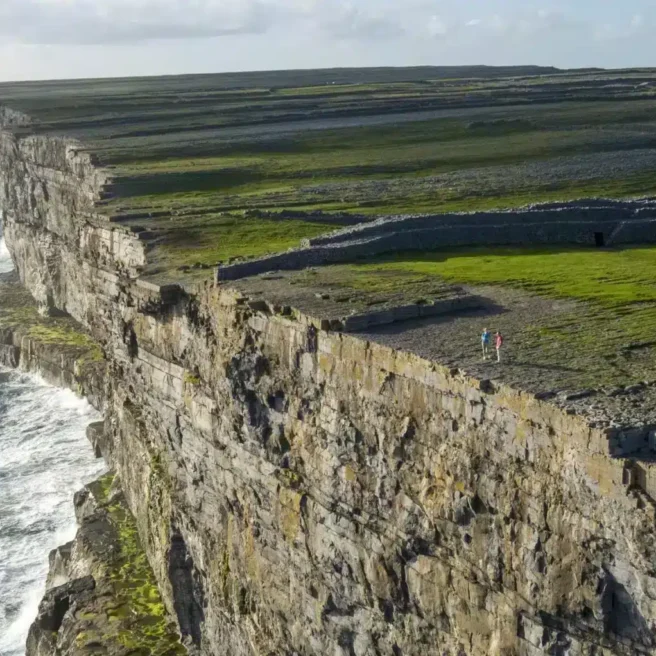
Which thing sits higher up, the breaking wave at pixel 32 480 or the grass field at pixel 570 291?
the grass field at pixel 570 291

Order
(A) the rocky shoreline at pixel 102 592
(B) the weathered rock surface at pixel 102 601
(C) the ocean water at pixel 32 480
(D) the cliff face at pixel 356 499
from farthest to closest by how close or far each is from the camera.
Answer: (C) the ocean water at pixel 32 480, (A) the rocky shoreline at pixel 102 592, (B) the weathered rock surface at pixel 102 601, (D) the cliff face at pixel 356 499

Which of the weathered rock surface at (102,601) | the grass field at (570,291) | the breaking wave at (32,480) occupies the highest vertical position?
the grass field at (570,291)

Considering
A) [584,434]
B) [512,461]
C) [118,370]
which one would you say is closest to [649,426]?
[584,434]

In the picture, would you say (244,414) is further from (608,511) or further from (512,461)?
(608,511)

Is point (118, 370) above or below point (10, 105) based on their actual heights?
below

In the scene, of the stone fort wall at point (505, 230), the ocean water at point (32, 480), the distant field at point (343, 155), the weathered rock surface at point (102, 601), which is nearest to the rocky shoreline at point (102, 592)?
the weathered rock surface at point (102, 601)

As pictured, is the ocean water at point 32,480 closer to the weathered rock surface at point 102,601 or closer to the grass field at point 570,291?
the weathered rock surface at point 102,601

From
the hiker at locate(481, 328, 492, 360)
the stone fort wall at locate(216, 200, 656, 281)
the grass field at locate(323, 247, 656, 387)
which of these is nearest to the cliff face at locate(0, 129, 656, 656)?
the hiker at locate(481, 328, 492, 360)
